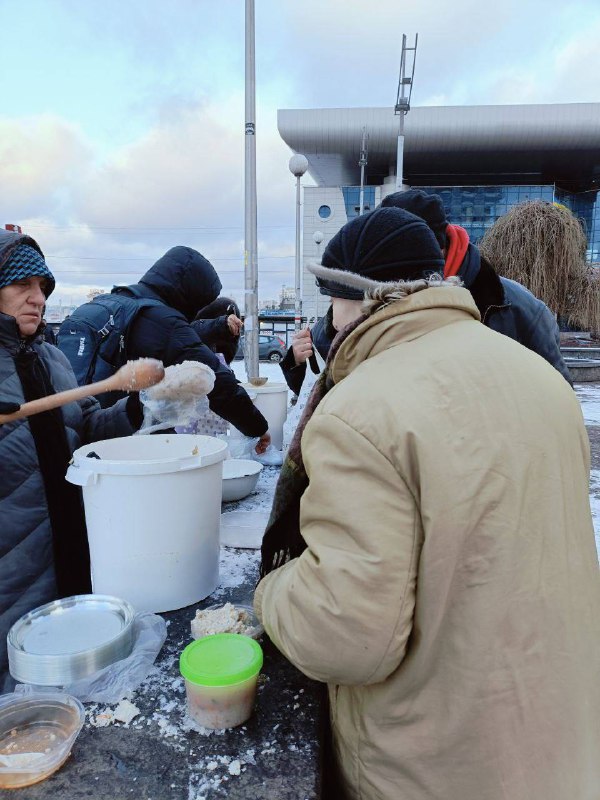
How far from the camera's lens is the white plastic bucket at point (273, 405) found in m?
3.10

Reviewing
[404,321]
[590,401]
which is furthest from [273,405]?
[590,401]

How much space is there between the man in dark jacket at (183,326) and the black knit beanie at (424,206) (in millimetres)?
1044

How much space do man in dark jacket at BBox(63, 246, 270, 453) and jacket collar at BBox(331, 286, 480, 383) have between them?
58.4 inches

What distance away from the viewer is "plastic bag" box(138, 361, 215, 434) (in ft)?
5.62

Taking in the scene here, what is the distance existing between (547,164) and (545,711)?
1435 inches

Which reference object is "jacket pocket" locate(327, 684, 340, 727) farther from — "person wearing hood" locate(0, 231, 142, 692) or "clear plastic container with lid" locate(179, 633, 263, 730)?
"person wearing hood" locate(0, 231, 142, 692)

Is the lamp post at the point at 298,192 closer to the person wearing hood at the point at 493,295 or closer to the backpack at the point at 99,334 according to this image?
the backpack at the point at 99,334

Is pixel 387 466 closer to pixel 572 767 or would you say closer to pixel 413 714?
pixel 413 714

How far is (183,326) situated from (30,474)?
1.00 meters

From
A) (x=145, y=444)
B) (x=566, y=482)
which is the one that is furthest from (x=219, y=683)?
(x=145, y=444)

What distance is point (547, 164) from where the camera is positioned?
31.0 meters

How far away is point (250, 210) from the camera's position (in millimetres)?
6980

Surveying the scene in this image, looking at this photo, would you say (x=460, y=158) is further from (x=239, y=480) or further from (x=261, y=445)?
(x=239, y=480)

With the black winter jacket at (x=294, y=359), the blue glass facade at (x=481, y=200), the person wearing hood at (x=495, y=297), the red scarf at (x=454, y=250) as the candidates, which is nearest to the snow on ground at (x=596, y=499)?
the person wearing hood at (x=495, y=297)
